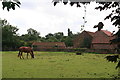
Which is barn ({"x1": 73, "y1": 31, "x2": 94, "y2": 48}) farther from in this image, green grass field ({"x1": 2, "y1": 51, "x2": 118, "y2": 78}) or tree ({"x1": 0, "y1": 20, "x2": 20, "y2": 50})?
green grass field ({"x1": 2, "y1": 51, "x2": 118, "y2": 78})

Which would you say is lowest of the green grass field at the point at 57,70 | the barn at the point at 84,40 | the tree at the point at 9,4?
the green grass field at the point at 57,70

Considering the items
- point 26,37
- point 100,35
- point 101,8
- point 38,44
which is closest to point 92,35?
point 100,35

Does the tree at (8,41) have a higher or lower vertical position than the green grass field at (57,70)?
higher

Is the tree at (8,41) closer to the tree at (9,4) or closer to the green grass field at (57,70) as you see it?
the green grass field at (57,70)

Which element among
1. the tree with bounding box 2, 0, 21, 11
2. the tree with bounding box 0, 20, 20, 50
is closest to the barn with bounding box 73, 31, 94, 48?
the tree with bounding box 0, 20, 20, 50

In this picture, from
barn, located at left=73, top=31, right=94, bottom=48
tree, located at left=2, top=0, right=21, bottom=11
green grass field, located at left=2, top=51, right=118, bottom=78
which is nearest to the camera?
tree, located at left=2, top=0, right=21, bottom=11

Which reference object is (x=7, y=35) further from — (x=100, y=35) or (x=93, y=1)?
(x=93, y=1)

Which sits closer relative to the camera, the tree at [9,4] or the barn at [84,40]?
the tree at [9,4]

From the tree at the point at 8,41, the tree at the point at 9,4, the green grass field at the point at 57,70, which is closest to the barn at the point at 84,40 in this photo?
the tree at the point at 8,41

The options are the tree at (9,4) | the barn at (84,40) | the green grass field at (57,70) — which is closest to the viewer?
the tree at (9,4)

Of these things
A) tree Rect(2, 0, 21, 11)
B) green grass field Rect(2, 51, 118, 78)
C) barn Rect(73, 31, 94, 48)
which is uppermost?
barn Rect(73, 31, 94, 48)

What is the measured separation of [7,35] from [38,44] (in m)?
18.6

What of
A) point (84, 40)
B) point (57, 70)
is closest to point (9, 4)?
point (57, 70)

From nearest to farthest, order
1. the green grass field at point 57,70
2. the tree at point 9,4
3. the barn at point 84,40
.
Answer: the tree at point 9,4, the green grass field at point 57,70, the barn at point 84,40
